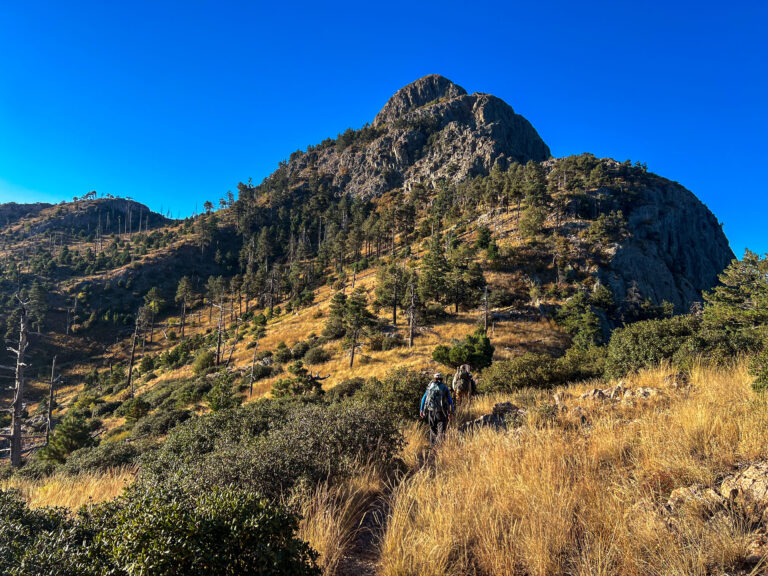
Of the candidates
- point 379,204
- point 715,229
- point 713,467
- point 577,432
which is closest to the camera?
point 713,467

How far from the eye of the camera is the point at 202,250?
107375mm

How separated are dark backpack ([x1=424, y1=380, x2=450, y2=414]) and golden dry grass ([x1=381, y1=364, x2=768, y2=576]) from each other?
8.23 ft

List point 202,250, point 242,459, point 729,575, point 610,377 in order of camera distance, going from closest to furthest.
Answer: point 729,575, point 242,459, point 610,377, point 202,250

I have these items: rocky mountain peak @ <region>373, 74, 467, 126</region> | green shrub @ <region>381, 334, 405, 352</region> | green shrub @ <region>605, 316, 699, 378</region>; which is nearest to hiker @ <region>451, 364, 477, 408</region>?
green shrub @ <region>605, 316, 699, 378</region>

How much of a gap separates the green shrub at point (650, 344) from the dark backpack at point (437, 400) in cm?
653

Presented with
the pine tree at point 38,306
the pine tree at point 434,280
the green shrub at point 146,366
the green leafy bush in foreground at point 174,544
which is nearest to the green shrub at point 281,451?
the green leafy bush in foreground at point 174,544

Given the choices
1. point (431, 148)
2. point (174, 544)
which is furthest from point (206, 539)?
point (431, 148)

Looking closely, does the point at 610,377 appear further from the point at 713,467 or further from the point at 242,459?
the point at 242,459

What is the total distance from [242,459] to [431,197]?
119289 millimetres

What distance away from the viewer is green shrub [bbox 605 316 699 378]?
Answer: 33.7 ft

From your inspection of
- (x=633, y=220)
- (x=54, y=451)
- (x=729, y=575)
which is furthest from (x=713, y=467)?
(x=633, y=220)

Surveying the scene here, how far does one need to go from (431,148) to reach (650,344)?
5727 inches

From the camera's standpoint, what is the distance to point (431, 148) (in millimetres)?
142000

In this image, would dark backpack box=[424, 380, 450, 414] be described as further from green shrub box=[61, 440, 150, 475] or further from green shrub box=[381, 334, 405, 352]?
green shrub box=[381, 334, 405, 352]
